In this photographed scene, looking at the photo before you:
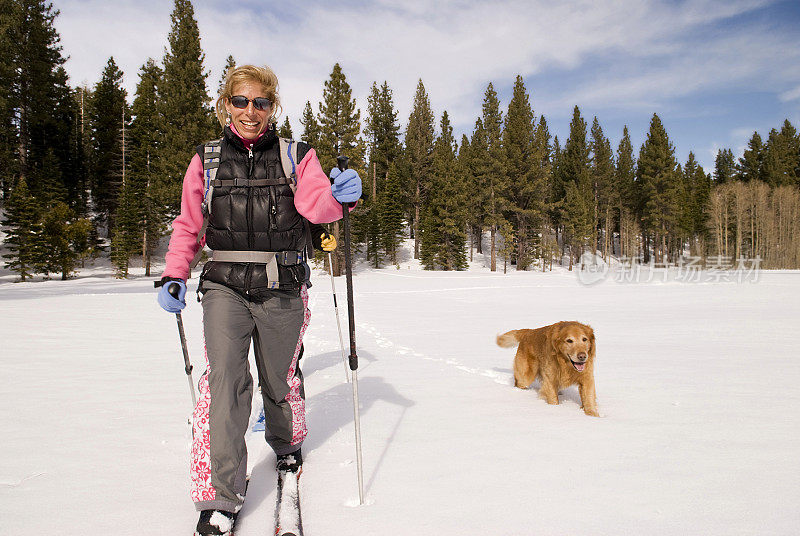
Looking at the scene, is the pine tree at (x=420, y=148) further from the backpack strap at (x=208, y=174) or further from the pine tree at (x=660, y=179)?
the backpack strap at (x=208, y=174)

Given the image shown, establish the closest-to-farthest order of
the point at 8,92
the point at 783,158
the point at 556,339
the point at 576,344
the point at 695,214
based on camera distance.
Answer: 1. the point at 576,344
2. the point at 556,339
3. the point at 8,92
4. the point at 783,158
5. the point at 695,214

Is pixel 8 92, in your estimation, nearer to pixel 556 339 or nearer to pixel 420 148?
pixel 420 148

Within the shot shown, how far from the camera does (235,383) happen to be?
222cm

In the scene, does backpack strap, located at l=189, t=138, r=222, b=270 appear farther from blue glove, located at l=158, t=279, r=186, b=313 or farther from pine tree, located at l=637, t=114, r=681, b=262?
pine tree, located at l=637, t=114, r=681, b=262

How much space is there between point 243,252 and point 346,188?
66cm

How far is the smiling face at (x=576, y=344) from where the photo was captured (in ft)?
12.1

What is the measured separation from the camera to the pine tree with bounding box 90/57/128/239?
38.8 meters

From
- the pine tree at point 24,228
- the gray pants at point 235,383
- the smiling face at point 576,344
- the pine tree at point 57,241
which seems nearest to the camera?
the gray pants at point 235,383

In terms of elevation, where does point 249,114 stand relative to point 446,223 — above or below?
below

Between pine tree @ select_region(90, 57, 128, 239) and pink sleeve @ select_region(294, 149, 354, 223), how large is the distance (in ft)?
144

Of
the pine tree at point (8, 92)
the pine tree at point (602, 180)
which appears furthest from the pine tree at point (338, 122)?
the pine tree at point (602, 180)

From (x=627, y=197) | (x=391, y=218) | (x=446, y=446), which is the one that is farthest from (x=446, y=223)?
(x=446, y=446)

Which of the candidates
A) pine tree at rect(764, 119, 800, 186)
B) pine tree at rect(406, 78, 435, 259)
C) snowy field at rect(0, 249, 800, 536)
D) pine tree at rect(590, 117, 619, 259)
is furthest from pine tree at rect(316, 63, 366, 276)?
pine tree at rect(764, 119, 800, 186)

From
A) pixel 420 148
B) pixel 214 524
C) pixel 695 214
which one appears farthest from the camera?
pixel 695 214
